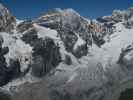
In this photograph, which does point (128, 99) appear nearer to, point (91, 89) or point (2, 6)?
point (91, 89)

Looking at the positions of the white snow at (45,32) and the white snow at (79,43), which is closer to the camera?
the white snow at (45,32)

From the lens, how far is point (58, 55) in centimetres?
15350

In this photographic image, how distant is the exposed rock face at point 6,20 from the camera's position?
168288 mm

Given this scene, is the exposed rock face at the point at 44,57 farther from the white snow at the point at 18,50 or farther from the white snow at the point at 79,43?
the white snow at the point at 79,43

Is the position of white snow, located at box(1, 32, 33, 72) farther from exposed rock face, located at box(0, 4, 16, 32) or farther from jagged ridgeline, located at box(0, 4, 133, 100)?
exposed rock face, located at box(0, 4, 16, 32)

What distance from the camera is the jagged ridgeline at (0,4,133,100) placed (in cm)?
13312

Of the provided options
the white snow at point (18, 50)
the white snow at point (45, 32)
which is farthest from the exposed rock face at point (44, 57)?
the white snow at point (45, 32)

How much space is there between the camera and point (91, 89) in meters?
105

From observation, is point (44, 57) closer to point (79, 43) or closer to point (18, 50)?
point (18, 50)

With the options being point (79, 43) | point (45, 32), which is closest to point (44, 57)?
point (45, 32)

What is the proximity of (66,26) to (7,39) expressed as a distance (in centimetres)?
3778

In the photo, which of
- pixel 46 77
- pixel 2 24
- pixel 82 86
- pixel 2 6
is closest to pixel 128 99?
pixel 82 86

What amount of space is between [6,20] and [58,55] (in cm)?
4107

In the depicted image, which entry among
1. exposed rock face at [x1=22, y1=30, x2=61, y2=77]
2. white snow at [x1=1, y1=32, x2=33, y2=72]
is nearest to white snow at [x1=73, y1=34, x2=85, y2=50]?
exposed rock face at [x1=22, y1=30, x2=61, y2=77]
